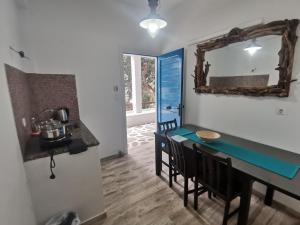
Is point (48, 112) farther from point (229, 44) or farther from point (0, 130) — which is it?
point (229, 44)

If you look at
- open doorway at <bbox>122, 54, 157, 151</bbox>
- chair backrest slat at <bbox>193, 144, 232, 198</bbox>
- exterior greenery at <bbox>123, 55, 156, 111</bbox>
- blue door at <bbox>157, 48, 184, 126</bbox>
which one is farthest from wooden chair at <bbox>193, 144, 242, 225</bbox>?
exterior greenery at <bbox>123, 55, 156, 111</bbox>

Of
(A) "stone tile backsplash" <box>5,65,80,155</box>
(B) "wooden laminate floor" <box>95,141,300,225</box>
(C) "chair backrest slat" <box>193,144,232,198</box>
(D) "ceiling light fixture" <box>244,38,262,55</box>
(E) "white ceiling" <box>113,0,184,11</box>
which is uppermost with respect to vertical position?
(E) "white ceiling" <box>113,0,184,11</box>

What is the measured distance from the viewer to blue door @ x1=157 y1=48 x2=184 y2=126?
2846 mm

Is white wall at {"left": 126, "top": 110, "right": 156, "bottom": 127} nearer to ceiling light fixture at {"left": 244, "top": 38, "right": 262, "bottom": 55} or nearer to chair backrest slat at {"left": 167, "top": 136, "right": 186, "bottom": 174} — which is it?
chair backrest slat at {"left": 167, "top": 136, "right": 186, "bottom": 174}

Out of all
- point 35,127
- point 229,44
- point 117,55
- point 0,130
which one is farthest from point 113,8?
point 0,130

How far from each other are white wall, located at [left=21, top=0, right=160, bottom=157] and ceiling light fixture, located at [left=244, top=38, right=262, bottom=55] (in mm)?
1766

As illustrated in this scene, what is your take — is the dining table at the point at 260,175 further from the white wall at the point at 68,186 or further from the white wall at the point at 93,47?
the white wall at the point at 93,47

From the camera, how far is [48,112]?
2287mm

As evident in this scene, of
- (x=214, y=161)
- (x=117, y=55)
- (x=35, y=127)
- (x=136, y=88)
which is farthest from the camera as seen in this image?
(x=136, y=88)

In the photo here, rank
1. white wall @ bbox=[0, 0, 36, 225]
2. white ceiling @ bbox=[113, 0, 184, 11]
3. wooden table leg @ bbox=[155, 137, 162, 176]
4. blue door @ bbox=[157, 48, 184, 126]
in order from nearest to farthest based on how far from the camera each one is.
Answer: white wall @ bbox=[0, 0, 36, 225] < wooden table leg @ bbox=[155, 137, 162, 176] < white ceiling @ bbox=[113, 0, 184, 11] < blue door @ bbox=[157, 48, 184, 126]

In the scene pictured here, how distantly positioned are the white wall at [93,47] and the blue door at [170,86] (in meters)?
0.39

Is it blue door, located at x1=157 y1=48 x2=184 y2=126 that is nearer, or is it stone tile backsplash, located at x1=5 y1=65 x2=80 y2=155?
stone tile backsplash, located at x1=5 y1=65 x2=80 y2=155

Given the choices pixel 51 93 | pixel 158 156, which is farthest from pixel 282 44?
pixel 51 93

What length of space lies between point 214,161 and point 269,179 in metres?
0.40
